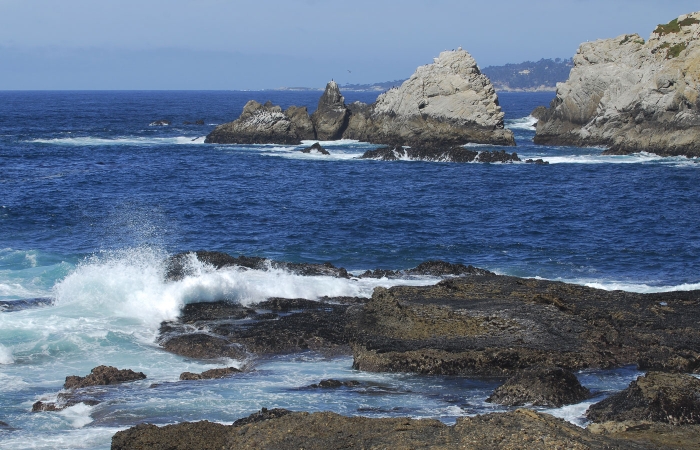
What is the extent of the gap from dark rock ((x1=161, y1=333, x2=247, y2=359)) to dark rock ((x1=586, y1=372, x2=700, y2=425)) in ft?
Answer: 26.7

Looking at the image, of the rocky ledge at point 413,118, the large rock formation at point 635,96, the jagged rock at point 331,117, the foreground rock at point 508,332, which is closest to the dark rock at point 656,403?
the foreground rock at point 508,332

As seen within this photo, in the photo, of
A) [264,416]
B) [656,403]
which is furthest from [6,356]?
[656,403]

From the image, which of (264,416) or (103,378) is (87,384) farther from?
(264,416)

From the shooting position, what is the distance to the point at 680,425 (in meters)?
10.9

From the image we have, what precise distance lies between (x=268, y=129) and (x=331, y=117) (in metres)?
6.34

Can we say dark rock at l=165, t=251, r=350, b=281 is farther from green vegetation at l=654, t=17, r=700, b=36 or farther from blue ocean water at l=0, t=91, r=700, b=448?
green vegetation at l=654, t=17, r=700, b=36

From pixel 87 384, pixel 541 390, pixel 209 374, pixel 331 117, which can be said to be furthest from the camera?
pixel 331 117

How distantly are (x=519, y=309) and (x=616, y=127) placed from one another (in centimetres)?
5131

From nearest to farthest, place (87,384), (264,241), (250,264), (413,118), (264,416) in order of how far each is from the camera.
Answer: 1. (264,416)
2. (87,384)
3. (250,264)
4. (264,241)
5. (413,118)

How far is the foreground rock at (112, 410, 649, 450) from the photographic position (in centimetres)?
829

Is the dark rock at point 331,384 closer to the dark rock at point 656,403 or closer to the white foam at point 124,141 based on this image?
the dark rock at point 656,403

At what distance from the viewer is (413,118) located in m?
66.7

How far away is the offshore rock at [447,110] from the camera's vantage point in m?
66.0

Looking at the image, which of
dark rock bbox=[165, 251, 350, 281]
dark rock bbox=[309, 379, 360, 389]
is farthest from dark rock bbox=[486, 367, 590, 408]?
dark rock bbox=[165, 251, 350, 281]
